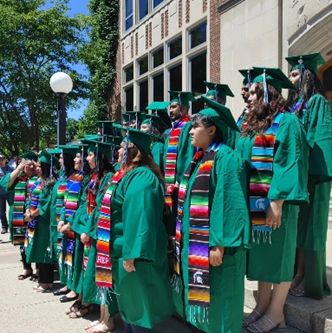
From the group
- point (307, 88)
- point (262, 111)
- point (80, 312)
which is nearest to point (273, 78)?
point (262, 111)

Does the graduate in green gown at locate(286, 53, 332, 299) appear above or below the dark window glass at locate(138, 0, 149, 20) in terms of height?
below

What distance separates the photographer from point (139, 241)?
2.90 m

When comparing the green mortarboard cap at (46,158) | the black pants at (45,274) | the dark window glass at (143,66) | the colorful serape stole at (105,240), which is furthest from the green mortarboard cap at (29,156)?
the dark window glass at (143,66)

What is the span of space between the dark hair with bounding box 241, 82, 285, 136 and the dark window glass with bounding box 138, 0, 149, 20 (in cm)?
1453

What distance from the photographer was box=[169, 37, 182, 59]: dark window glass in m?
14.5

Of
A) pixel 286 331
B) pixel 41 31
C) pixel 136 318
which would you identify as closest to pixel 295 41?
pixel 286 331

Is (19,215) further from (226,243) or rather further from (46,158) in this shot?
(226,243)

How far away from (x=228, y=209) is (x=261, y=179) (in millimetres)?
615

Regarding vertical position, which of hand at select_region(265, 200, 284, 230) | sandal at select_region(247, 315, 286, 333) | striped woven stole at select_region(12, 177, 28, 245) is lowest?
sandal at select_region(247, 315, 286, 333)

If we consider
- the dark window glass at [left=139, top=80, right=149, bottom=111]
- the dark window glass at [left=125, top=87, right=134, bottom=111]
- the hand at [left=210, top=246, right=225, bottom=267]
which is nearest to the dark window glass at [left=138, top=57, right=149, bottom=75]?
the dark window glass at [left=139, top=80, right=149, bottom=111]

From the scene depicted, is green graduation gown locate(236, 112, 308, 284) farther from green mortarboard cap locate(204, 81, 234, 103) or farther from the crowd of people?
green mortarboard cap locate(204, 81, 234, 103)

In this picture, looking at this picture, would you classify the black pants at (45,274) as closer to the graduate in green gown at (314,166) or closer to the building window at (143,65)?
the graduate in green gown at (314,166)

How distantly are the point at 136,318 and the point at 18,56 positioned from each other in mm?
16664

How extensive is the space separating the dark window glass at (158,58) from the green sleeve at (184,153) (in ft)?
40.2
